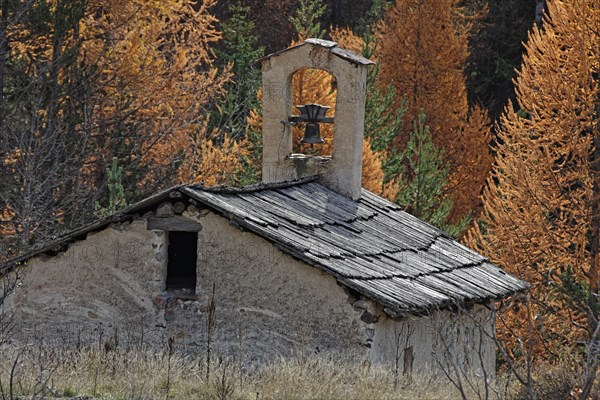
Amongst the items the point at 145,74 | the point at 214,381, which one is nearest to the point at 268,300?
the point at 214,381

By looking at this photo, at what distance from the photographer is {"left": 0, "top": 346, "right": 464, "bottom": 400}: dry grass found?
10516 millimetres

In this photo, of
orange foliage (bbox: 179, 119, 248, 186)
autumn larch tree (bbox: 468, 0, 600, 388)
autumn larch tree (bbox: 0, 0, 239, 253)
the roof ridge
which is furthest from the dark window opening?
orange foliage (bbox: 179, 119, 248, 186)

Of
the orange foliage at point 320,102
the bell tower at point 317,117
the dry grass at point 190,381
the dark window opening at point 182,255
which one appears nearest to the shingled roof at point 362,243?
the bell tower at point 317,117

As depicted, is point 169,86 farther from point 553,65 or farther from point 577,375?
point 577,375

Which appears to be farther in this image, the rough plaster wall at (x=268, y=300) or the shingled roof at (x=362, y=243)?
the shingled roof at (x=362, y=243)

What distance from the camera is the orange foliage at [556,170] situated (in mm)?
20656

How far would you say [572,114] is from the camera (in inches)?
808

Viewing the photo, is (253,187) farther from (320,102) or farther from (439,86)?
(439,86)

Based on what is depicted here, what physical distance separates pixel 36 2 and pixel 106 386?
519 inches

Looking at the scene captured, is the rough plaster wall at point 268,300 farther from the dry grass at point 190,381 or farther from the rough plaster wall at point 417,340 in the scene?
the dry grass at point 190,381

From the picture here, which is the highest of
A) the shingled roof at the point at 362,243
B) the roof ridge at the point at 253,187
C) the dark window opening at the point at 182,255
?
the roof ridge at the point at 253,187

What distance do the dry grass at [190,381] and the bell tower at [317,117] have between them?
228 inches

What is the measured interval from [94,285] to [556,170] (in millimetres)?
8605

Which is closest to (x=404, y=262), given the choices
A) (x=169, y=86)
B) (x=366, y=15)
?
(x=169, y=86)
